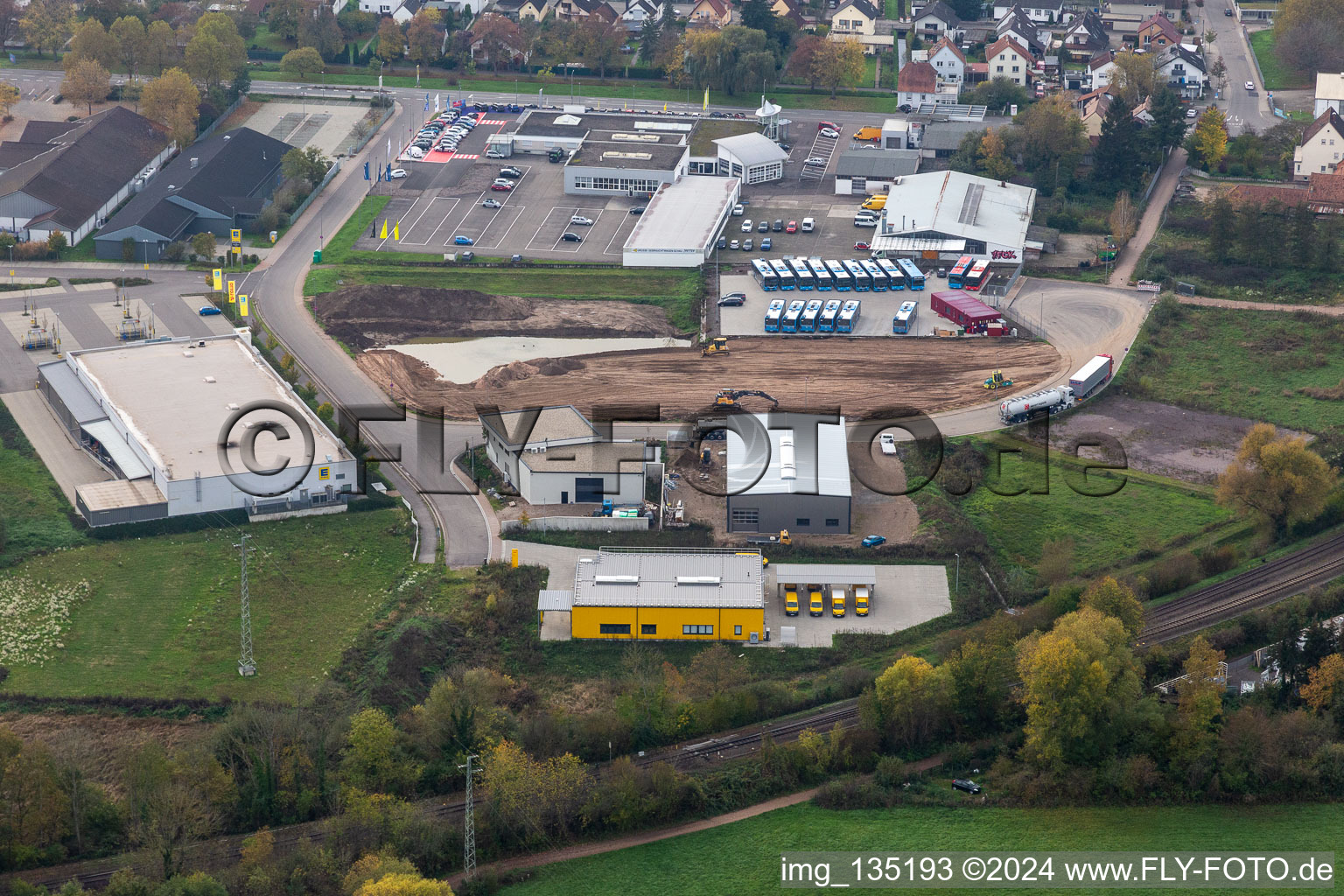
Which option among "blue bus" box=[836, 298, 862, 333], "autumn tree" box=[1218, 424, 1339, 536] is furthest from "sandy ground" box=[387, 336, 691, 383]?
"autumn tree" box=[1218, 424, 1339, 536]

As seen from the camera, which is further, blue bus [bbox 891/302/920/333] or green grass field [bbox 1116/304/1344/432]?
blue bus [bbox 891/302/920/333]

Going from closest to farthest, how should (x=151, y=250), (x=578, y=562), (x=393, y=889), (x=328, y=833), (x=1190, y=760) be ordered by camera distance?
(x=393, y=889) < (x=328, y=833) < (x=1190, y=760) < (x=578, y=562) < (x=151, y=250)

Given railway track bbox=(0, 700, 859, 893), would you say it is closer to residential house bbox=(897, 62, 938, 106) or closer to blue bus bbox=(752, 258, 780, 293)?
blue bus bbox=(752, 258, 780, 293)

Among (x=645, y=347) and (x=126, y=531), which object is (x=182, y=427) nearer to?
(x=126, y=531)

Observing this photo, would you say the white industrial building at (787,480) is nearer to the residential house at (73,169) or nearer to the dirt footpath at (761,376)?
the dirt footpath at (761,376)

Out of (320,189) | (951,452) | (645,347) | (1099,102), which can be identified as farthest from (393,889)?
(1099,102)

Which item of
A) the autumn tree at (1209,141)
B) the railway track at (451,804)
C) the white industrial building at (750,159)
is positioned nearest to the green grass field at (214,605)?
the railway track at (451,804)
